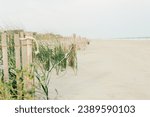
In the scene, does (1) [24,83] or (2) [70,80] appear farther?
(2) [70,80]

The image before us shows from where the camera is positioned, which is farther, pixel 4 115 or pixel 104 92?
pixel 104 92

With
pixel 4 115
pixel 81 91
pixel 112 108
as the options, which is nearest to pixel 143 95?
pixel 81 91

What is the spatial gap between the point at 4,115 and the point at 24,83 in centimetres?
66

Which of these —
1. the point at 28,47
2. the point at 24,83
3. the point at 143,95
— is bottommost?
the point at 143,95

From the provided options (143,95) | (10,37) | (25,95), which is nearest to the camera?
(25,95)

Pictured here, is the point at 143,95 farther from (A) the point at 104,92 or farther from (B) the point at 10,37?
(B) the point at 10,37

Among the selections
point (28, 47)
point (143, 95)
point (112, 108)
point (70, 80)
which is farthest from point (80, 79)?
point (112, 108)

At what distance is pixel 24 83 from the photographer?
14.0 ft

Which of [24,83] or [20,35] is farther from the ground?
[20,35]

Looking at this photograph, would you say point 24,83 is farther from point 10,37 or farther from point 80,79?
point 80,79

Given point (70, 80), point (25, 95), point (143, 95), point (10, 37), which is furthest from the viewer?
point (70, 80)

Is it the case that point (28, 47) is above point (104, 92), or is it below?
above

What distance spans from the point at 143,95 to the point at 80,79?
1.80 meters

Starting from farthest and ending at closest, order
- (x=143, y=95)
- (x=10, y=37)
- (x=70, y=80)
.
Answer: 1. (x=70, y=80)
2. (x=10, y=37)
3. (x=143, y=95)
